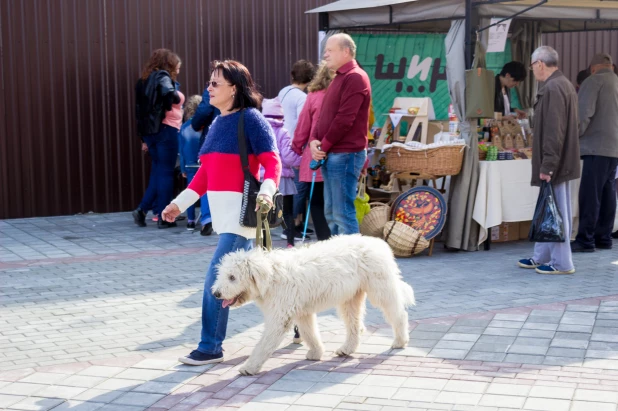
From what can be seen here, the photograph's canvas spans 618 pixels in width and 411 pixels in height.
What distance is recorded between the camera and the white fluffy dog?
16.5 ft

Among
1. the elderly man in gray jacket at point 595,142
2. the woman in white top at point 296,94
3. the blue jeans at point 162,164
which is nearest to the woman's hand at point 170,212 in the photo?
the woman in white top at point 296,94

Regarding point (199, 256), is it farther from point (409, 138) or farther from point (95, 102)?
point (95, 102)

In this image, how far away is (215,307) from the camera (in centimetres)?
530

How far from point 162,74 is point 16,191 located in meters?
2.54

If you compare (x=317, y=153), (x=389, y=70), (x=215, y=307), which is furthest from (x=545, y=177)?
(x=389, y=70)

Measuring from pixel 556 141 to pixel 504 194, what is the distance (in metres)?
1.39

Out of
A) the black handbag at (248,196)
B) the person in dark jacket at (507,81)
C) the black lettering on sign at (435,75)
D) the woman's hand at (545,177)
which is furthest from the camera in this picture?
the black lettering on sign at (435,75)

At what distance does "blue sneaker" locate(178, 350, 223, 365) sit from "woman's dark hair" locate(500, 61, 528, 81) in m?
7.15

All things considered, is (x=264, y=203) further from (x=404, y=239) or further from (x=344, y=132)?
(x=404, y=239)

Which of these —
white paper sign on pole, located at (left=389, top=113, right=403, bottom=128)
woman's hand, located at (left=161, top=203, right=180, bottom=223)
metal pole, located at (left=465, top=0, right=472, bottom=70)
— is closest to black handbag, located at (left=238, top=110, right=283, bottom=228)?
woman's hand, located at (left=161, top=203, right=180, bottom=223)

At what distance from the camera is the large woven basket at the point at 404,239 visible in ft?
28.2

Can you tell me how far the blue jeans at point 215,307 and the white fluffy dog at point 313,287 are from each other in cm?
17

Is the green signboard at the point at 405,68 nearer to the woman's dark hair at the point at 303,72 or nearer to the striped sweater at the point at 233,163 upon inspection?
the woman's dark hair at the point at 303,72

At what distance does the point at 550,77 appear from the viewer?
25.8 ft
